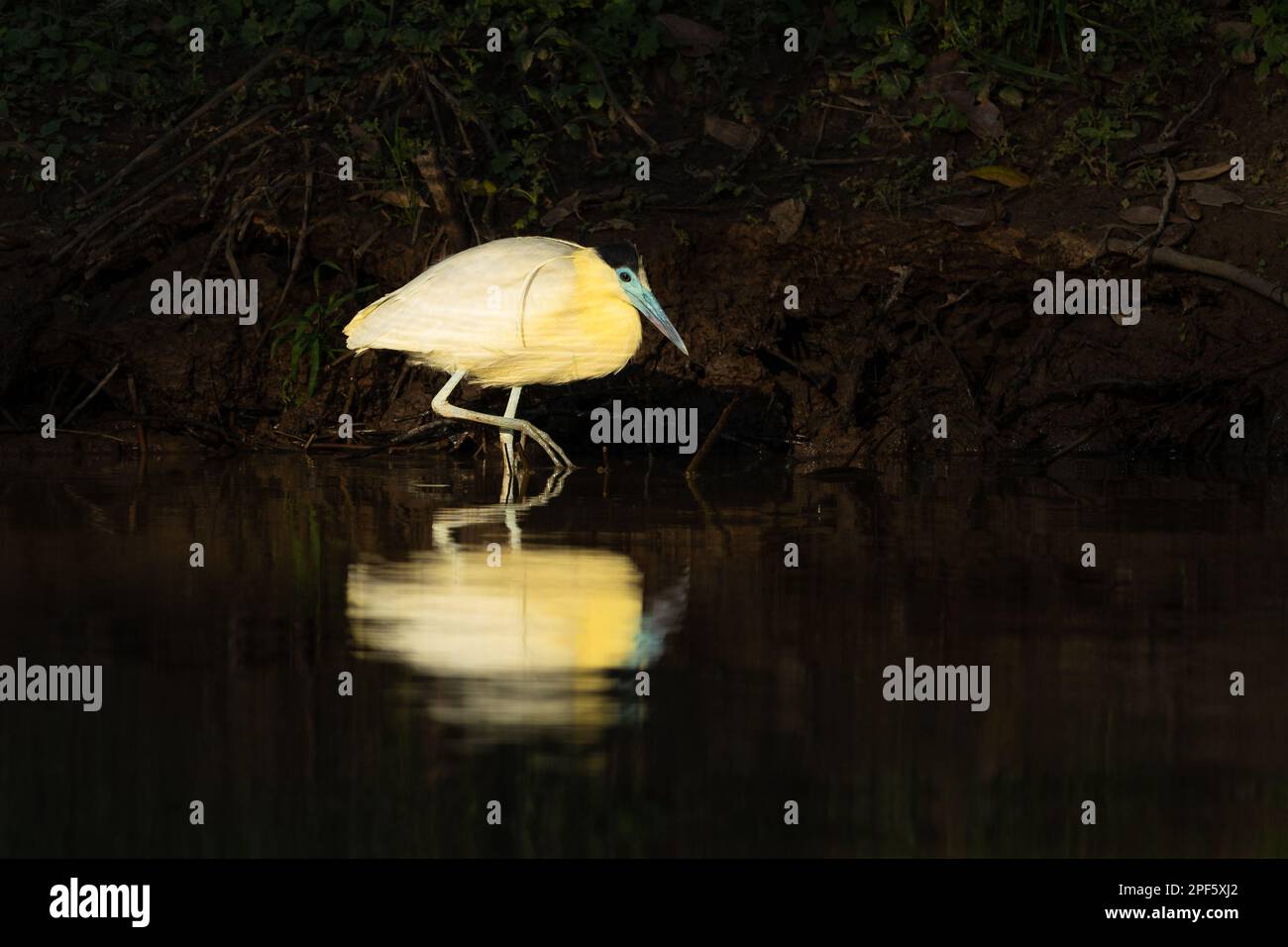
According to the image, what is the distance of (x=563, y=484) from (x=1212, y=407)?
417cm

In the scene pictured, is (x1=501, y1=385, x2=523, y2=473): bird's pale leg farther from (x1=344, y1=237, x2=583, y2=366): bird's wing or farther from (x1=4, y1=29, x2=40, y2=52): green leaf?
(x1=4, y1=29, x2=40, y2=52): green leaf

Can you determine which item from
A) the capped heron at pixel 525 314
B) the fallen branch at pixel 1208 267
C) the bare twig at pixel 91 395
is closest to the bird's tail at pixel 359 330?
the capped heron at pixel 525 314

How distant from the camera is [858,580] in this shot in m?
7.32

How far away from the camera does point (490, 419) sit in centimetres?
1073

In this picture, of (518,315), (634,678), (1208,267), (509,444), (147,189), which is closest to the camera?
(634,678)

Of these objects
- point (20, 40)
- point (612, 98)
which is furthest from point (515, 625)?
point (20, 40)

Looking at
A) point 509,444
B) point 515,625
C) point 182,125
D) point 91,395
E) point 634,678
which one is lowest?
point 634,678

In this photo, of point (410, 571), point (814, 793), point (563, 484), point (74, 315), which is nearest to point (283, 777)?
point (814, 793)

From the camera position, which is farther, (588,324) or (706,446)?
(706,446)

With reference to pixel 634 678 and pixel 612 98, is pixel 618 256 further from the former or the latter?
pixel 634 678

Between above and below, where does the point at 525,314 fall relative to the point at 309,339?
below

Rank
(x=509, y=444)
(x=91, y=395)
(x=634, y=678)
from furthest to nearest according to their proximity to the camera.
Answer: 1. (x=91, y=395)
2. (x=509, y=444)
3. (x=634, y=678)

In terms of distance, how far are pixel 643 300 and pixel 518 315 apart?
0.66 metres

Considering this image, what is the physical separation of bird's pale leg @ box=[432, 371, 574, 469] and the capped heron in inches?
0.5
